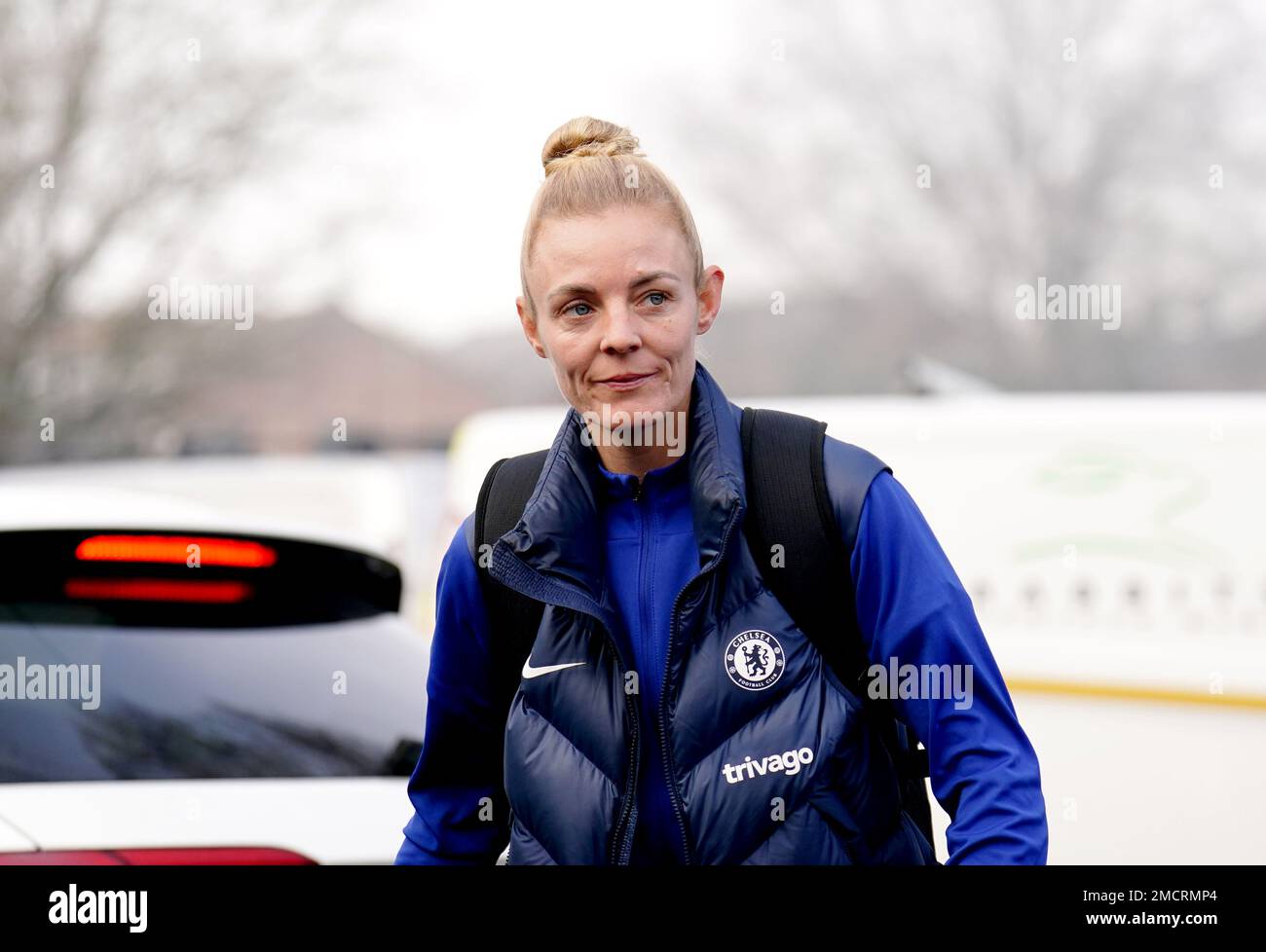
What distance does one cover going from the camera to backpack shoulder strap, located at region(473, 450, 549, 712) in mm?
1882

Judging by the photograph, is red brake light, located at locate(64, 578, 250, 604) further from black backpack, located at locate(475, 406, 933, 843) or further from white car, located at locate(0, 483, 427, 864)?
black backpack, located at locate(475, 406, 933, 843)

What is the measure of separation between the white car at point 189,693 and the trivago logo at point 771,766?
0.91 meters

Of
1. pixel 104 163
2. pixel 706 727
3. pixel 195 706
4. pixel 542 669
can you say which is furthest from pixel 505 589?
pixel 104 163

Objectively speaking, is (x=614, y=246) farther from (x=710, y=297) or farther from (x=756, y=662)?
(x=756, y=662)

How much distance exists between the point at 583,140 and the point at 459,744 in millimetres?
895

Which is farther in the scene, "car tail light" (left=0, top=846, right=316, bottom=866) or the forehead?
"car tail light" (left=0, top=846, right=316, bottom=866)

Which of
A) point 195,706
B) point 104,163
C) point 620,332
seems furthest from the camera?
point 104,163

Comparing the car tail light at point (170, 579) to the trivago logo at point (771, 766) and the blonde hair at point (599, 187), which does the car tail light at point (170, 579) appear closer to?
the blonde hair at point (599, 187)

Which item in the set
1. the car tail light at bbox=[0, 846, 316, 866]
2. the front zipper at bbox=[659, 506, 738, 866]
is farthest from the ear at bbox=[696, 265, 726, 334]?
the car tail light at bbox=[0, 846, 316, 866]

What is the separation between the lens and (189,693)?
2518 millimetres

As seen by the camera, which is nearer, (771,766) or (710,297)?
(771,766)

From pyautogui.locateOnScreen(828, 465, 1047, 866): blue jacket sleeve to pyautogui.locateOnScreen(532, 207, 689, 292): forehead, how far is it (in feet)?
1.41

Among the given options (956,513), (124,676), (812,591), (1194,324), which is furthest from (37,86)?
(1194,324)
